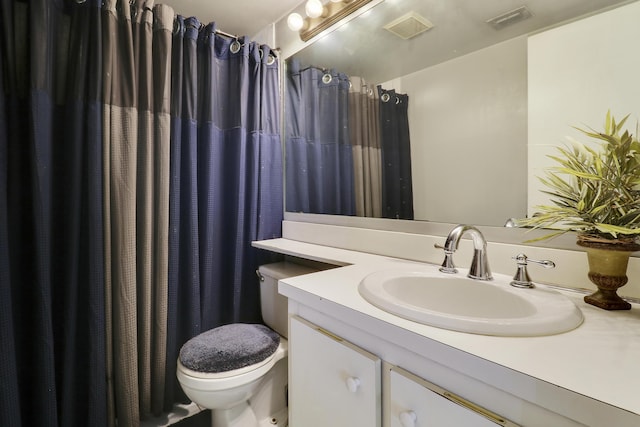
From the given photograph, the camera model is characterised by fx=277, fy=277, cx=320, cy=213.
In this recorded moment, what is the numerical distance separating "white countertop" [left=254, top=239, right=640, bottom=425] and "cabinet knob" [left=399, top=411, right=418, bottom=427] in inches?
6.0

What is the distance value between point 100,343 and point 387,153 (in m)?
1.41

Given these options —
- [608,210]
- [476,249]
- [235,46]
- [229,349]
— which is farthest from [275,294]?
[235,46]

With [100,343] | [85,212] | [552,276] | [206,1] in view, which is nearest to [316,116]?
[206,1]

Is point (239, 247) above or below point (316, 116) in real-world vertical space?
below

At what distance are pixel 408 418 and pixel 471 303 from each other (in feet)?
1.35

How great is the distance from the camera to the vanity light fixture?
1316 millimetres

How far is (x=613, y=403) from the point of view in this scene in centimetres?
34

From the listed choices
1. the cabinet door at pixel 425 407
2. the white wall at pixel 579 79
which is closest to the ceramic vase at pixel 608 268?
the white wall at pixel 579 79

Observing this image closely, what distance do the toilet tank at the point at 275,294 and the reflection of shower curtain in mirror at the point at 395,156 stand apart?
54cm

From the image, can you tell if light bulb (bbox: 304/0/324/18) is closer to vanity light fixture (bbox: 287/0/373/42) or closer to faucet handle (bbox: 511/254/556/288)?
vanity light fixture (bbox: 287/0/373/42)

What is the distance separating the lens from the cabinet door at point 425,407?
1.47ft

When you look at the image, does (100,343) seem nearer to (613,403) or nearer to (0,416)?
(0,416)

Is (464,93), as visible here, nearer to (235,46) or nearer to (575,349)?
(575,349)

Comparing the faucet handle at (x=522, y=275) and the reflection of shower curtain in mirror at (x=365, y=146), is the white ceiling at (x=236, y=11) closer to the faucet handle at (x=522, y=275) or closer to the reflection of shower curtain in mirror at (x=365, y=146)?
the reflection of shower curtain in mirror at (x=365, y=146)
